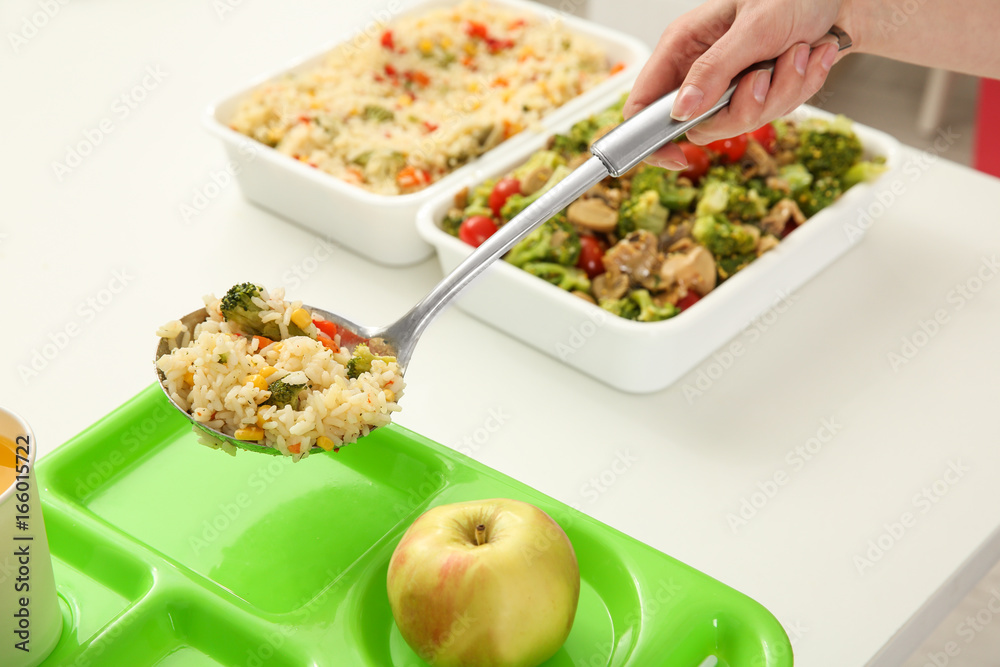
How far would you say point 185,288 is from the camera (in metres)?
1.87

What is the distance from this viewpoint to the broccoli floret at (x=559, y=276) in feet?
5.40

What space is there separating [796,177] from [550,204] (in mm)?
706

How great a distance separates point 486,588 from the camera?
3.29 ft

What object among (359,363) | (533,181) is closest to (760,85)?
(533,181)

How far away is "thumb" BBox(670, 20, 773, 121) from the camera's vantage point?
4.34ft

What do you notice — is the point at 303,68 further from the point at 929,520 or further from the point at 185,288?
the point at 929,520

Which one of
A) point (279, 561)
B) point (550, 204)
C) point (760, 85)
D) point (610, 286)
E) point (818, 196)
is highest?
point (760, 85)

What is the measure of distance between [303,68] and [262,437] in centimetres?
131

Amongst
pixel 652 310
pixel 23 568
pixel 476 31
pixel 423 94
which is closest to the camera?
pixel 23 568

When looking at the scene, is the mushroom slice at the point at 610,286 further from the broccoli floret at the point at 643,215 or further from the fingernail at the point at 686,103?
the fingernail at the point at 686,103

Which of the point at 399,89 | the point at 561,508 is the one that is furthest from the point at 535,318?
the point at 399,89

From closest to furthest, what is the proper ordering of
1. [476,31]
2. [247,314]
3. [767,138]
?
[247,314] < [767,138] < [476,31]

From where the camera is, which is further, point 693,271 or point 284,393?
point 693,271

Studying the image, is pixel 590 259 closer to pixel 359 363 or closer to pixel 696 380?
pixel 696 380
